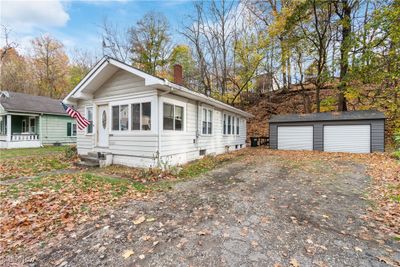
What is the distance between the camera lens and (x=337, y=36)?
17.3 m

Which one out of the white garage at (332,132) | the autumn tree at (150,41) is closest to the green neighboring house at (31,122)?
the autumn tree at (150,41)

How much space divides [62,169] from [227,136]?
10159 millimetres

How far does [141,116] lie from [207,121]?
175 inches

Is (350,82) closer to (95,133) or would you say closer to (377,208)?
(377,208)

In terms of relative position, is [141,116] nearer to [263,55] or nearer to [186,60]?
[263,55]

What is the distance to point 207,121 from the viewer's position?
11.7 metres

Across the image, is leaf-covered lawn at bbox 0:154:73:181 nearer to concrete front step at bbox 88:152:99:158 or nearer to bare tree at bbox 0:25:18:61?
concrete front step at bbox 88:152:99:158

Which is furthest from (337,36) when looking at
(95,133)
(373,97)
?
(95,133)

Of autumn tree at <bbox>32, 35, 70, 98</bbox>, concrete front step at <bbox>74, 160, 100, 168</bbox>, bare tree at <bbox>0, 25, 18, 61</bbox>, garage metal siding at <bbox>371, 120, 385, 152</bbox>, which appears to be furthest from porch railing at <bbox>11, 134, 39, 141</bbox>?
garage metal siding at <bbox>371, 120, 385, 152</bbox>

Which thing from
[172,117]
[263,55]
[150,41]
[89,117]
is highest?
[150,41]

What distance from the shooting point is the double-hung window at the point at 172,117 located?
824 cm

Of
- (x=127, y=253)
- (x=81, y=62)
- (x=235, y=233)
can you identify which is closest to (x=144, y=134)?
(x=127, y=253)

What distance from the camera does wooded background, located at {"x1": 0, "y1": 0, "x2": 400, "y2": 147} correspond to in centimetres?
1541

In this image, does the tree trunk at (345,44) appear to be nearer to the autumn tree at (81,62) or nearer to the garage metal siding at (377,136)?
the garage metal siding at (377,136)
